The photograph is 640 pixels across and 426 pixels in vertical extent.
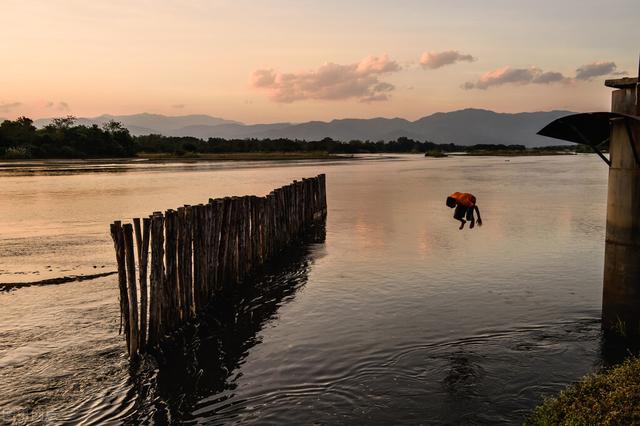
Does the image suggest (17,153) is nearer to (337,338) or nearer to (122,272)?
(122,272)

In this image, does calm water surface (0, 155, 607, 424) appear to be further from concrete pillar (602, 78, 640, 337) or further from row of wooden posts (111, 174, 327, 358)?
concrete pillar (602, 78, 640, 337)

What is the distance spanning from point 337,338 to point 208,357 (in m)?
2.34

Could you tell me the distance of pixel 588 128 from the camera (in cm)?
1088

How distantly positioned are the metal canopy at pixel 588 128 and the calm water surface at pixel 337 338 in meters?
3.48

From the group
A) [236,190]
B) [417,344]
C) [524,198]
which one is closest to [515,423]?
[417,344]

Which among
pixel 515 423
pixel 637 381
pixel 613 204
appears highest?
pixel 613 204

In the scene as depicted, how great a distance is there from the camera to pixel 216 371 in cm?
898

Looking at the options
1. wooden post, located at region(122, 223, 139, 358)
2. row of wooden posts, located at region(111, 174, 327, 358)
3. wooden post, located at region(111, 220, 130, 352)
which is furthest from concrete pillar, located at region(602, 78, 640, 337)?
wooden post, located at region(111, 220, 130, 352)

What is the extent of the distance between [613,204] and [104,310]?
1002 cm

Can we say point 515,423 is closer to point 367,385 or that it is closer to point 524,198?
point 367,385

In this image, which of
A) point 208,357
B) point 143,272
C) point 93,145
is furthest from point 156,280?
point 93,145

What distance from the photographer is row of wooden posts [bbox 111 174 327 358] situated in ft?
30.6

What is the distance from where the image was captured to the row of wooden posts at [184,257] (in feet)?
30.6

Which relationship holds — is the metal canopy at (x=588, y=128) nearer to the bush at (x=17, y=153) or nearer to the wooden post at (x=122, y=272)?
the wooden post at (x=122, y=272)
